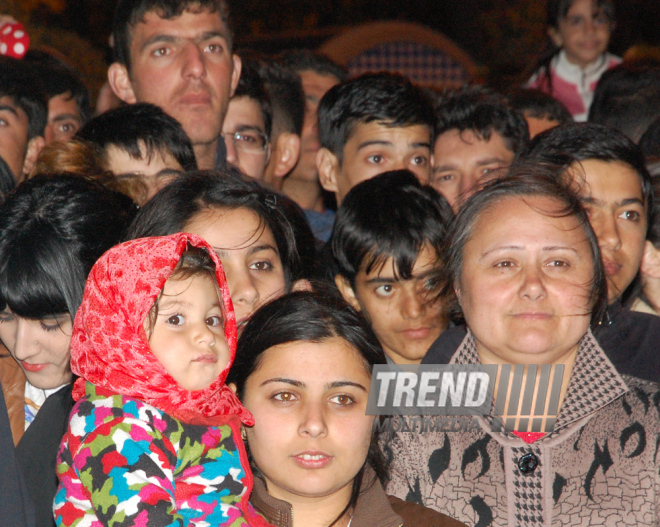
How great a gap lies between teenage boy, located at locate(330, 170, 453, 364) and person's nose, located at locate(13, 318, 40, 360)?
1173mm

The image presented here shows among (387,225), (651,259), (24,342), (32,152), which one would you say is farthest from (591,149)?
(32,152)

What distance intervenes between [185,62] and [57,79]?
3.54 feet

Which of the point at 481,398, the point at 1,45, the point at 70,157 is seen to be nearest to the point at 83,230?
the point at 70,157

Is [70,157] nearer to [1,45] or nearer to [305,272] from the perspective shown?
Answer: [305,272]

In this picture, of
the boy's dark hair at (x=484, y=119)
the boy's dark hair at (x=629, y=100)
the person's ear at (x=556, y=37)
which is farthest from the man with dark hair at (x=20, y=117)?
the person's ear at (x=556, y=37)

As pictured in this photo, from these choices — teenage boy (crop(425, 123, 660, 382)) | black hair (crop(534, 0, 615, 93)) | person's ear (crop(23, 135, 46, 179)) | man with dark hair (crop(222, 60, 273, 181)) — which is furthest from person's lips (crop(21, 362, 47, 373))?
black hair (crop(534, 0, 615, 93))

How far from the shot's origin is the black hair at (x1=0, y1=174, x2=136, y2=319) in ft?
7.54

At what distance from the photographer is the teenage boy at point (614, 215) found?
2662mm

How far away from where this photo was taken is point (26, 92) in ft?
12.5

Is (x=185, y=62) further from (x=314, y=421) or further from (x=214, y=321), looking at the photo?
(x=314, y=421)

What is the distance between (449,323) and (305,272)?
0.59m

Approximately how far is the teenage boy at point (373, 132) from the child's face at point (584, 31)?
184cm

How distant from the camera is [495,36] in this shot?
9.73m

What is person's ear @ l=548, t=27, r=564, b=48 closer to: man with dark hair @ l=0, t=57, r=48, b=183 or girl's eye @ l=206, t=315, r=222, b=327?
man with dark hair @ l=0, t=57, r=48, b=183
